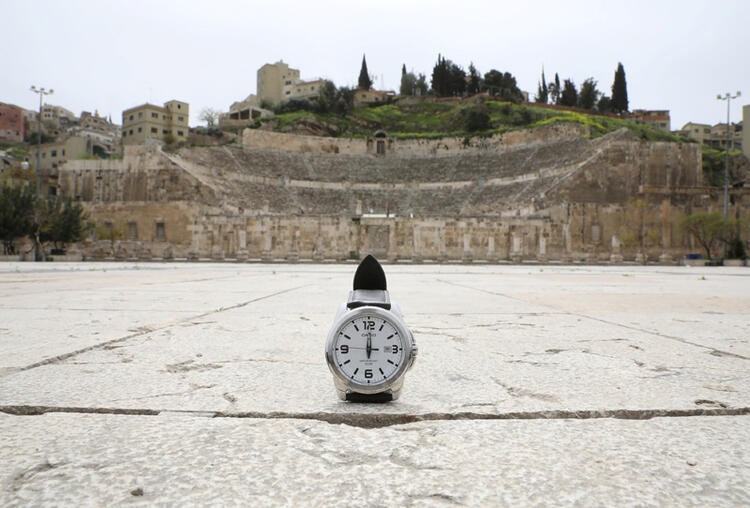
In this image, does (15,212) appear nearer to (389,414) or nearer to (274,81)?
(389,414)

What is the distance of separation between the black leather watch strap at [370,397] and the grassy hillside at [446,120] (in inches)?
2142

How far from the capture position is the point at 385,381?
169 centimetres

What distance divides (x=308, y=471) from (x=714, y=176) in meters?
61.1

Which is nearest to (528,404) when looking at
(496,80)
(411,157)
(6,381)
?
(6,381)

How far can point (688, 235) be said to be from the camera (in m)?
38.8

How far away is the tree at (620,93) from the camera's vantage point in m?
72.0

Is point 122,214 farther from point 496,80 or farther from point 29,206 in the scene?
point 496,80

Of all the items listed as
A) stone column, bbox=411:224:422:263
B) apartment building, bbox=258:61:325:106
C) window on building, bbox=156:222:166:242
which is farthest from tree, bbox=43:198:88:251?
apartment building, bbox=258:61:325:106

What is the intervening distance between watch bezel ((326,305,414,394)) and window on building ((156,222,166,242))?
4272 centimetres

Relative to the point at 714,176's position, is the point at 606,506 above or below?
below

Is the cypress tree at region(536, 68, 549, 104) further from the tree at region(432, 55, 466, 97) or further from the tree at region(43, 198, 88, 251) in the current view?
the tree at region(43, 198, 88, 251)

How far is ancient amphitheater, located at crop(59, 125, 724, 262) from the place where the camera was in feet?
123

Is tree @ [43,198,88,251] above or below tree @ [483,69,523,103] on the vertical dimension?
below

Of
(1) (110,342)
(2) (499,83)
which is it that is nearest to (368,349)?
(1) (110,342)
